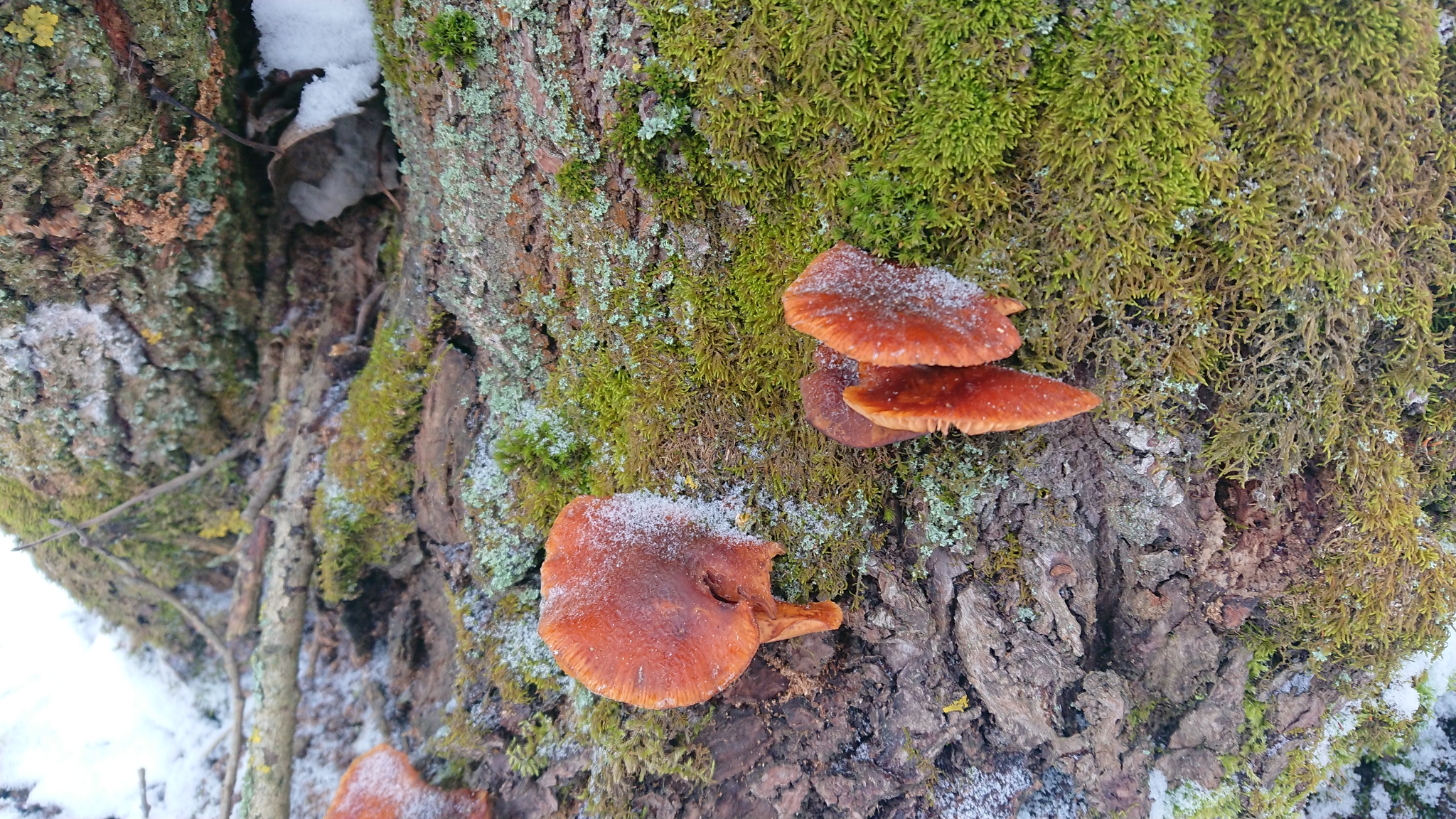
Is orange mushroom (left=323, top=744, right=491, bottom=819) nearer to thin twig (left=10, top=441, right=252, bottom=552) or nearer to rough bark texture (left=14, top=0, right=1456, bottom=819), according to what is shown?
rough bark texture (left=14, top=0, right=1456, bottom=819)

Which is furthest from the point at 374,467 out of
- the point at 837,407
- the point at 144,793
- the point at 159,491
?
the point at 837,407

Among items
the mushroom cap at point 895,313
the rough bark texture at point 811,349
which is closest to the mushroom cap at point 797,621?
the rough bark texture at point 811,349

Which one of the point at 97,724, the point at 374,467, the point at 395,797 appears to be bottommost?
the point at 97,724

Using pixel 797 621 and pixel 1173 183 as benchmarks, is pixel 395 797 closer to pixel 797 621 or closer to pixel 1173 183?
pixel 797 621

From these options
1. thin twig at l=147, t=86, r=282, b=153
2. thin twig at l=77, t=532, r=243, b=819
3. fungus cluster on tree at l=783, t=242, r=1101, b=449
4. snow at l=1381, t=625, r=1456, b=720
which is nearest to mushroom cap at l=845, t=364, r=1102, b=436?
fungus cluster on tree at l=783, t=242, r=1101, b=449

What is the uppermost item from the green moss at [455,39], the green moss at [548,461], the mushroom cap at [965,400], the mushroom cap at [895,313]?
the green moss at [455,39]

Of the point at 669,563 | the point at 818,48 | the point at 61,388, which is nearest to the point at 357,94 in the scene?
the point at 61,388

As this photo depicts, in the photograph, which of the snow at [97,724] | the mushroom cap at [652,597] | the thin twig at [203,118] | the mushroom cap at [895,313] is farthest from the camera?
the snow at [97,724]

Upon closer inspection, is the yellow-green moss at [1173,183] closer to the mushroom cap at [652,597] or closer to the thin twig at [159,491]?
the mushroom cap at [652,597]
